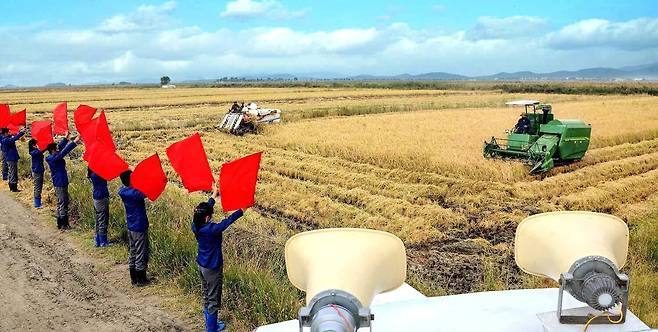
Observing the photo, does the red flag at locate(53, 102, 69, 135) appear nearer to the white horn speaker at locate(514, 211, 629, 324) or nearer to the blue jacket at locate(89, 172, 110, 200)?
the blue jacket at locate(89, 172, 110, 200)

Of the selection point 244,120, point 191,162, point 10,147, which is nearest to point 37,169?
point 10,147

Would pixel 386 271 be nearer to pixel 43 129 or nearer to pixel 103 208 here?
pixel 103 208

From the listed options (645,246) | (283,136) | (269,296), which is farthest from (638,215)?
(283,136)

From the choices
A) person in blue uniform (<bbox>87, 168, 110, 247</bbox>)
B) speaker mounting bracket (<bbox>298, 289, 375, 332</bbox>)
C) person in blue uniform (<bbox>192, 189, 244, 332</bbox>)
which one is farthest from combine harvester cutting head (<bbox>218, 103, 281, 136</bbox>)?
speaker mounting bracket (<bbox>298, 289, 375, 332</bbox>)

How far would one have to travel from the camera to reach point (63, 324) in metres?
5.79

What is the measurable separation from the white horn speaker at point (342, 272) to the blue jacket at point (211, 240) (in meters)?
2.88

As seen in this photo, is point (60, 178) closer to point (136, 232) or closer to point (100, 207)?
point (100, 207)

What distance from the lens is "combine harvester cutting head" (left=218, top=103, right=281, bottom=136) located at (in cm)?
2355

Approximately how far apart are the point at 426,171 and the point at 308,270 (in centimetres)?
1244

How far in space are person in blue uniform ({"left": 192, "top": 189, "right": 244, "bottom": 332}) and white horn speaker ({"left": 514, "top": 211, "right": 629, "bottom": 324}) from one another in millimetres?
3224

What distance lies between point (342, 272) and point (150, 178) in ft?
14.5

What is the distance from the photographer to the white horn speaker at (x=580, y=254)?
2223 millimetres

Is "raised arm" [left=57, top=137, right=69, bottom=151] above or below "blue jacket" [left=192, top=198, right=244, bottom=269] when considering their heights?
above

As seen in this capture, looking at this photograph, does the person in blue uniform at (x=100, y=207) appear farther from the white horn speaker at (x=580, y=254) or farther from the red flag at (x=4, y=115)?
the white horn speaker at (x=580, y=254)
